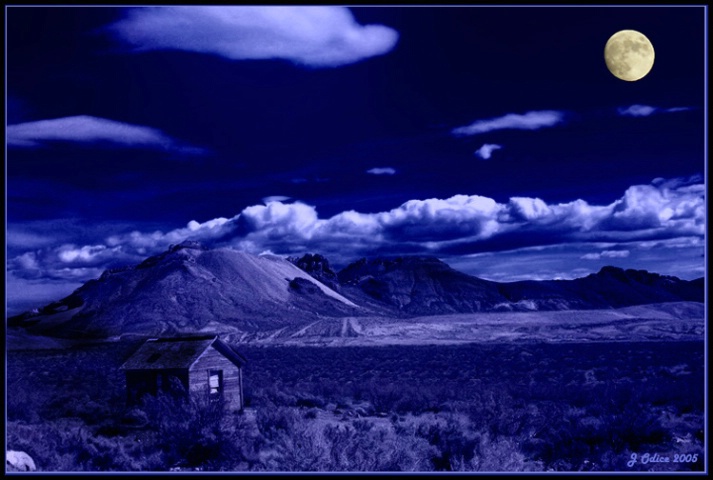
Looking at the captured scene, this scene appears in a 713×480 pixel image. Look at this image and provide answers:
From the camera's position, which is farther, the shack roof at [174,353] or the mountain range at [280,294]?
the mountain range at [280,294]

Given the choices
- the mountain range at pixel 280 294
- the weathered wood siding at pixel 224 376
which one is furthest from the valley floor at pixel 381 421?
the mountain range at pixel 280 294

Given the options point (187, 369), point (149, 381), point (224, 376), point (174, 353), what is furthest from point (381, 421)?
point (149, 381)

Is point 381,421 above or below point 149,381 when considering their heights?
below

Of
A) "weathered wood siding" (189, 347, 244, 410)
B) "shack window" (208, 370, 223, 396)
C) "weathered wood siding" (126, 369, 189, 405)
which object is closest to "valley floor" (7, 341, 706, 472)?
"weathered wood siding" (126, 369, 189, 405)

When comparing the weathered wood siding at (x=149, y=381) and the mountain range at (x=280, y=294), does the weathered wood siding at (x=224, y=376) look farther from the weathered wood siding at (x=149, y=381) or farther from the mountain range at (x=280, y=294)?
the mountain range at (x=280, y=294)

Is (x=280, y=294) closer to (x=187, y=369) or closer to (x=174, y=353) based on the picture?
(x=174, y=353)

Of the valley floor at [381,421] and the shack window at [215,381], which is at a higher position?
the shack window at [215,381]

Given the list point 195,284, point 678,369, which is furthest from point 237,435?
point 195,284

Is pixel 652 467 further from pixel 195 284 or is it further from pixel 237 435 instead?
pixel 195 284
